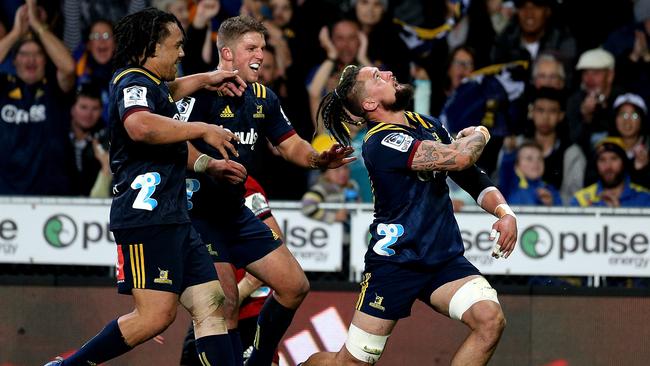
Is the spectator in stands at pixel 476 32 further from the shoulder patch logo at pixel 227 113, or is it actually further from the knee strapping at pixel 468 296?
the knee strapping at pixel 468 296

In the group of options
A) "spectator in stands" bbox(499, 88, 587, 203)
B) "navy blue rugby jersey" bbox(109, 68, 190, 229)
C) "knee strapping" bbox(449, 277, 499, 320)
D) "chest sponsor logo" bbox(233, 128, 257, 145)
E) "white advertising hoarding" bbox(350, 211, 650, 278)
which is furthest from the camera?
"spectator in stands" bbox(499, 88, 587, 203)

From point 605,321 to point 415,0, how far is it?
3.70 meters

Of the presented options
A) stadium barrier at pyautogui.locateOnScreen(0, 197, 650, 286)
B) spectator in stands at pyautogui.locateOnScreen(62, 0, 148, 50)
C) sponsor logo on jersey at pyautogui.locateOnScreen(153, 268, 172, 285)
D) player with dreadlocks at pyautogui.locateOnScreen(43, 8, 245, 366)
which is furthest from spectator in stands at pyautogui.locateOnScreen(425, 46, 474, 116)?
sponsor logo on jersey at pyautogui.locateOnScreen(153, 268, 172, 285)

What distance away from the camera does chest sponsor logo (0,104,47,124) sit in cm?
1033

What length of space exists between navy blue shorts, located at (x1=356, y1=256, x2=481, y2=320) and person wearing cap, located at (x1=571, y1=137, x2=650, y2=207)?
136 inches

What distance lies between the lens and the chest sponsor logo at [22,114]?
10.3 metres

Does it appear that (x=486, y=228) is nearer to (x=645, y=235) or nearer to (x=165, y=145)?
(x=645, y=235)

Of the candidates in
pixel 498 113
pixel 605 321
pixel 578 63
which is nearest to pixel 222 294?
pixel 605 321

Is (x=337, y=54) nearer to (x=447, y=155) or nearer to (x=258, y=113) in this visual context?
(x=258, y=113)

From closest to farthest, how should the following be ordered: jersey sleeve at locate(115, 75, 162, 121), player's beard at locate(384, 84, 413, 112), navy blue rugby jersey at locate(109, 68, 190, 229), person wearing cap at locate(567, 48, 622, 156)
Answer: jersey sleeve at locate(115, 75, 162, 121), navy blue rugby jersey at locate(109, 68, 190, 229), player's beard at locate(384, 84, 413, 112), person wearing cap at locate(567, 48, 622, 156)

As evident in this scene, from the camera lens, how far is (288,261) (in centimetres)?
727

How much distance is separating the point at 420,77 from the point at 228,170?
14.4ft

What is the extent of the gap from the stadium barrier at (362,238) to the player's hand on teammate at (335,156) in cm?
190

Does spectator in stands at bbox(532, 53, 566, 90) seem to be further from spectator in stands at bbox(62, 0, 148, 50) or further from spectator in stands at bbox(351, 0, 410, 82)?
spectator in stands at bbox(62, 0, 148, 50)
